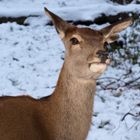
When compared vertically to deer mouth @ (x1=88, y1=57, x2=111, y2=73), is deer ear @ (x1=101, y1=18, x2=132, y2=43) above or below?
above

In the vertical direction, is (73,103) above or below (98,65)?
below

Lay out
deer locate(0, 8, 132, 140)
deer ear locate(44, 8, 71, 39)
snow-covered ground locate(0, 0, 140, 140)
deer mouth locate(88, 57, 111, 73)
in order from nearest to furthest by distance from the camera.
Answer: deer mouth locate(88, 57, 111, 73) < deer locate(0, 8, 132, 140) < deer ear locate(44, 8, 71, 39) < snow-covered ground locate(0, 0, 140, 140)

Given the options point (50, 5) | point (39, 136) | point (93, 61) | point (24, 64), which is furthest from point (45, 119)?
point (50, 5)

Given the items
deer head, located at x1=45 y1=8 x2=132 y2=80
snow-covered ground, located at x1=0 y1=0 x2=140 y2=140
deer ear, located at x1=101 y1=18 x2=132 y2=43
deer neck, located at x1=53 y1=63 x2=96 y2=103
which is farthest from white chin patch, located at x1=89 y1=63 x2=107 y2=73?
snow-covered ground, located at x1=0 y1=0 x2=140 y2=140

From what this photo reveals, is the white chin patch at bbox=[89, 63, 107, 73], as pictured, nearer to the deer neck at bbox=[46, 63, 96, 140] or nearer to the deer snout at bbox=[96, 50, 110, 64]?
the deer snout at bbox=[96, 50, 110, 64]

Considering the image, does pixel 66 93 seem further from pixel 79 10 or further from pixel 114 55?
pixel 79 10

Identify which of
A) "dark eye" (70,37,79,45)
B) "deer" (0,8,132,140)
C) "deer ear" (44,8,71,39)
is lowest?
"deer" (0,8,132,140)

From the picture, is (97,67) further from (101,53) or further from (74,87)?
(74,87)

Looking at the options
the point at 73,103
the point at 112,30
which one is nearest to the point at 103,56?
the point at 73,103

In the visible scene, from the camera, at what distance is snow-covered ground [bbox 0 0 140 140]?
23.2 feet

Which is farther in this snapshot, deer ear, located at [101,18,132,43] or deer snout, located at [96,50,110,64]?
deer ear, located at [101,18,132,43]

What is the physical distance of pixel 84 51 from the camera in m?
4.58

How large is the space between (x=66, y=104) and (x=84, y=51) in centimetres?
45

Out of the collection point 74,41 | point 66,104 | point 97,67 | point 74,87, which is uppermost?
point 74,41
